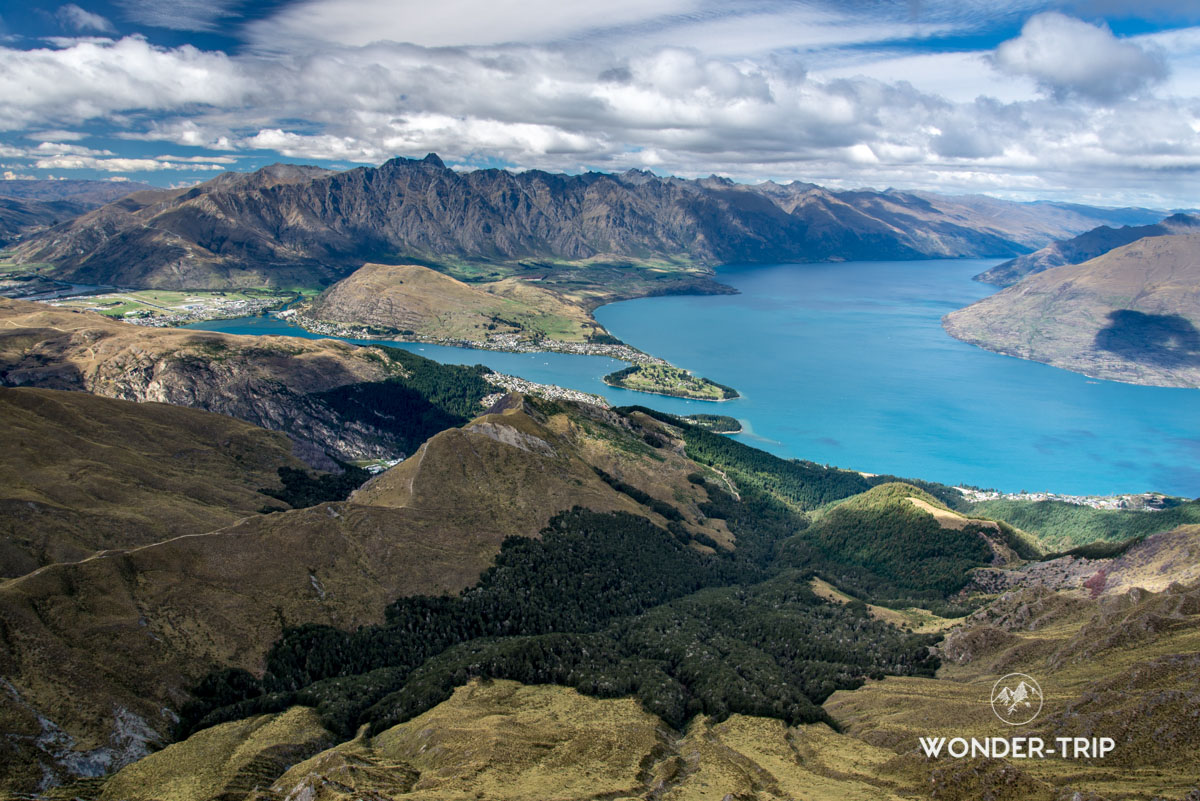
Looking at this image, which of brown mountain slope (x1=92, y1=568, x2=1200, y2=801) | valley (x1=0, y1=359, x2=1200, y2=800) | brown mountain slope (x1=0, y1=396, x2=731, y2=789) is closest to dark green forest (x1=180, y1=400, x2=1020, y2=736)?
valley (x1=0, y1=359, x2=1200, y2=800)

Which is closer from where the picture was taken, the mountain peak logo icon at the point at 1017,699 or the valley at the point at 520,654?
the valley at the point at 520,654

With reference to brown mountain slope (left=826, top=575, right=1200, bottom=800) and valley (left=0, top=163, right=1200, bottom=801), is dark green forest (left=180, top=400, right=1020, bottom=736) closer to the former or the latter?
valley (left=0, top=163, right=1200, bottom=801)

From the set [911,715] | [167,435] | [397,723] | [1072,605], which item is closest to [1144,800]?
[911,715]

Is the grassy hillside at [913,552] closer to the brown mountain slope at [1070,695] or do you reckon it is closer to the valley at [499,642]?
the valley at [499,642]

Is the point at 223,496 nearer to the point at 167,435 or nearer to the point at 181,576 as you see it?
the point at 167,435

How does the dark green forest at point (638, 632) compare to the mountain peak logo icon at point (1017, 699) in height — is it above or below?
below

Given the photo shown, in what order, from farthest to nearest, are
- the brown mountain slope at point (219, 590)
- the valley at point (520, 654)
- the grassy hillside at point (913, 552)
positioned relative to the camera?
the grassy hillside at point (913, 552), the brown mountain slope at point (219, 590), the valley at point (520, 654)

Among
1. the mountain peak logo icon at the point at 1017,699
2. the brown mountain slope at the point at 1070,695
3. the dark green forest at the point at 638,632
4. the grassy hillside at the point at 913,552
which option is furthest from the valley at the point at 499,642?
the mountain peak logo icon at the point at 1017,699
